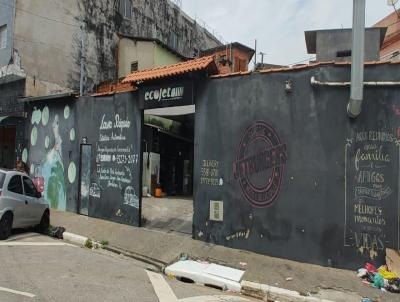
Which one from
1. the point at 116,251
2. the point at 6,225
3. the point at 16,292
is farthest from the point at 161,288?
the point at 6,225

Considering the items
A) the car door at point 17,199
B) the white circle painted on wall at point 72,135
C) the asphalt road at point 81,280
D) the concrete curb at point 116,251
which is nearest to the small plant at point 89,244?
the concrete curb at point 116,251

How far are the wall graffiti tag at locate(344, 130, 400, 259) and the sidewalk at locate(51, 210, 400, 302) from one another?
0.75 metres

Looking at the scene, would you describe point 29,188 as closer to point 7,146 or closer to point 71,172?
point 71,172

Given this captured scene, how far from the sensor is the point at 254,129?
9.88 meters

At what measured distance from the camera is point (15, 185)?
440 inches

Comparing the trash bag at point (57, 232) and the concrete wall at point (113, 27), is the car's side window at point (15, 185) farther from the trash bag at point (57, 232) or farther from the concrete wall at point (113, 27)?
the concrete wall at point (113, 27)

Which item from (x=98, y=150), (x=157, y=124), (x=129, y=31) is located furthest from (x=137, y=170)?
(x=129, y=31)

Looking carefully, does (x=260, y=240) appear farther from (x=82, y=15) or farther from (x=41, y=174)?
(x=82, y=15)

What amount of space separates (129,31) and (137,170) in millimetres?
15649

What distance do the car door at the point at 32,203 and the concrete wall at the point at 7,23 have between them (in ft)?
26.5

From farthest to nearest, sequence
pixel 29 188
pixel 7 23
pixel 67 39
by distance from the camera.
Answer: pixel 67 39 < pixel 7 23 < pixel 29 188

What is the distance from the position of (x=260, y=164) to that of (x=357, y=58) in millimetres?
3015

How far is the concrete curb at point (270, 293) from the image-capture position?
7.24m

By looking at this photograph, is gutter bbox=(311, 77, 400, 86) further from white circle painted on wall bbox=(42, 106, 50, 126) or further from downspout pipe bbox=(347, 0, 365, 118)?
white circle painted on wall bbox=(42, 106, 50, 126)
